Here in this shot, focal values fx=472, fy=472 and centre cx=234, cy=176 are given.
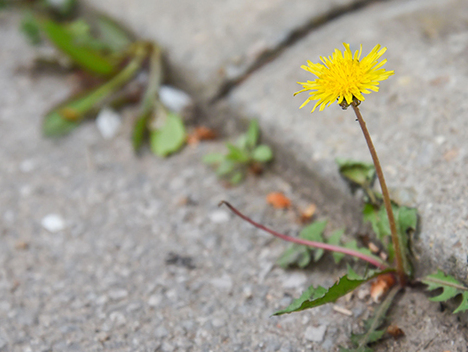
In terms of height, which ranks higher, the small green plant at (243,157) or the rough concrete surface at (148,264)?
the small green plant at (243,157)

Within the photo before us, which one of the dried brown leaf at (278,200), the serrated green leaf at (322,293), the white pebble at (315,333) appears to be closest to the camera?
the serrated green leaf at (322,293)

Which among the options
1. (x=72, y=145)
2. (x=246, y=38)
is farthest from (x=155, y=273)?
(x=246, y=38)

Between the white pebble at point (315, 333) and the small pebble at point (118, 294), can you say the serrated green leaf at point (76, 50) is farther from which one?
the white pebble at point (315, 333)

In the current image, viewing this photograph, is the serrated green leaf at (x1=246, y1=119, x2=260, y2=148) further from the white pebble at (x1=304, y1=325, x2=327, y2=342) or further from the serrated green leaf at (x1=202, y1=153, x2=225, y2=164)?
the white pebble at (x1=304, y1=325, x2=327, y2=342)

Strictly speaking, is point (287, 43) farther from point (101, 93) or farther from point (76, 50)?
point (76, 50)

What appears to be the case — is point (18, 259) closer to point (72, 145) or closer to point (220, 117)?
point (72, 145)

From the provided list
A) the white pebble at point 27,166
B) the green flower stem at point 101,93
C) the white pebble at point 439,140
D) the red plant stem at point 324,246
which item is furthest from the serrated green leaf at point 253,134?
the white pebble at point 27,166

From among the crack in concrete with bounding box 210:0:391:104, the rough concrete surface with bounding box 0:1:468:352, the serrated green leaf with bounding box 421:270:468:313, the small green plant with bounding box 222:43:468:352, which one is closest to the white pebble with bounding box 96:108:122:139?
the rough concrete surface with bounding box 0:1:468:352

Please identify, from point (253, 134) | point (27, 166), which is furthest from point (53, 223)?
point (253, 134)
